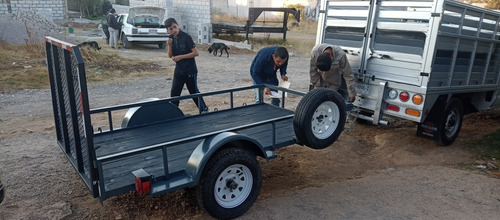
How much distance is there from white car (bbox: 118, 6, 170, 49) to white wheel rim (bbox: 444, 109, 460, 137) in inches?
521

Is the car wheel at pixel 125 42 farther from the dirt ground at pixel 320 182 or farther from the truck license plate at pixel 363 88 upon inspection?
the truck license plate at pixel 363 88

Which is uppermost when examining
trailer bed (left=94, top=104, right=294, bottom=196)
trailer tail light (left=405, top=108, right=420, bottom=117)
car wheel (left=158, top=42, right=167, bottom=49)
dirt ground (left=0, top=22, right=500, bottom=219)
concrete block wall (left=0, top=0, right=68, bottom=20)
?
concrete block wall (left=0, top=0, right=68, bottom=20)

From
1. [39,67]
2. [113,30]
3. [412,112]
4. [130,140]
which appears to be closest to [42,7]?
[113,30]

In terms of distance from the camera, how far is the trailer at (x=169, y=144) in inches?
117

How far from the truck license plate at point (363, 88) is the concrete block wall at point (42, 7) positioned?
19.8m

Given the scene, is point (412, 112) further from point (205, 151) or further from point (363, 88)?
point (205, 151)

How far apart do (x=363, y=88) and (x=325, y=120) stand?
5.91 feet

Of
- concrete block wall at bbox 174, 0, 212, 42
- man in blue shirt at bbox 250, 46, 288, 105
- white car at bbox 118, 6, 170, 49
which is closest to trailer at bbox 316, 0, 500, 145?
man in blue shirt at bbox 250, 46, 288, 105

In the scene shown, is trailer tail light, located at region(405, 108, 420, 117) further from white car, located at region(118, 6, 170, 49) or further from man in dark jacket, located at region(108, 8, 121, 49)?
man in dark jacket, located at region(108, 8, 121, 49)

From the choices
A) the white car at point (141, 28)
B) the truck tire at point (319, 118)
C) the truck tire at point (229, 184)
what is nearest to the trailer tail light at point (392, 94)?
the truck tire at point (319, 118)

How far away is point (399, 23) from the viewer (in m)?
5.20

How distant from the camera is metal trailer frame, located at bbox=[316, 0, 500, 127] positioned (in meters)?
4.93

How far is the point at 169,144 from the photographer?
121 inches

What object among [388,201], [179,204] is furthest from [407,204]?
[179,204]
